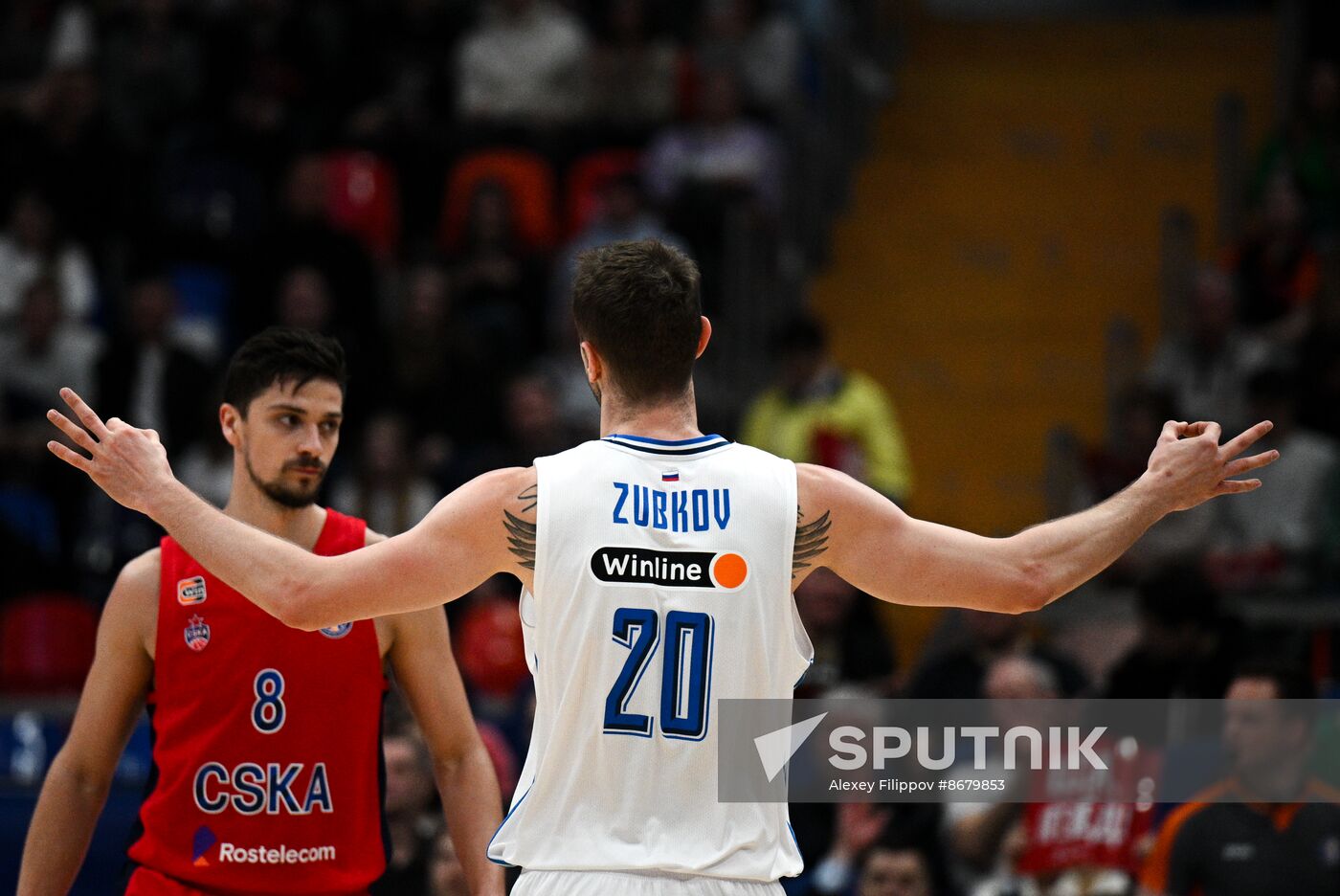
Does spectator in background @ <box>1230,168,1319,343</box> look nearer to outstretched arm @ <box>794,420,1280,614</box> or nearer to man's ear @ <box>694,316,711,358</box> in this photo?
outstretched arm @ <box>794,420,1280,614</box>

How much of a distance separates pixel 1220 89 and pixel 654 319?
1246 cm

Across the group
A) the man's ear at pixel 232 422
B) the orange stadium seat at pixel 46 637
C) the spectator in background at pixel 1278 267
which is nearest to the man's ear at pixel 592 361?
the man's ear at pixel 232 422

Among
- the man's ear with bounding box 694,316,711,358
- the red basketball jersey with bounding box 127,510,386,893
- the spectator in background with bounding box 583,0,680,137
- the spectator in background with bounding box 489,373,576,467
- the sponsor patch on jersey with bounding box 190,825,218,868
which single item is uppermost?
the spectator in background with bounding box 583,0,680,137

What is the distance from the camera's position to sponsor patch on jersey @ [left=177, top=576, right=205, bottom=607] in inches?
207

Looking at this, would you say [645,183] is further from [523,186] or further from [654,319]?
[654,319]

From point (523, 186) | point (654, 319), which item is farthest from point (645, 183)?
point (654, 319)

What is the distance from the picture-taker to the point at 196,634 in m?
5.23

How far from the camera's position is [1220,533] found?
35.6 feet

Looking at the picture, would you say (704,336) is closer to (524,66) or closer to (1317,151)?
(1317,151)

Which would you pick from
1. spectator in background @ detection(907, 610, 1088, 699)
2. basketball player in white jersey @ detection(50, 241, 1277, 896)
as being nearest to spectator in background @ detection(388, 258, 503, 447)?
spectator in background @ detection(907, 610, 1088, 699)

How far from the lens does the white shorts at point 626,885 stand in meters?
4.02

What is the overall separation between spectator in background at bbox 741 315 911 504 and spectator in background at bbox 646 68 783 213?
1718 mm

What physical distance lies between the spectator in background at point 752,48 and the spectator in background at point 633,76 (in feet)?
1.12

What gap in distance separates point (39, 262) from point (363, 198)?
2220 millimetres
